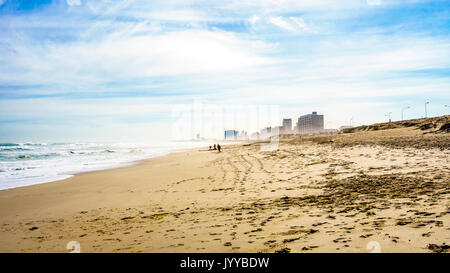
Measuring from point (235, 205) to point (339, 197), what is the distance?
9.06ft

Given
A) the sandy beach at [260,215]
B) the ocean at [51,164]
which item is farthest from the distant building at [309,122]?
the sandy beach at [260,215]

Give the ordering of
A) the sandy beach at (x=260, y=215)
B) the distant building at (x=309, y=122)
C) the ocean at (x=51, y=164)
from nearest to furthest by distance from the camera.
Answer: the sandy beach at (x=260, y=215)
the ocean at (x=51, y=164)
the distant building at (x=309, y=122)

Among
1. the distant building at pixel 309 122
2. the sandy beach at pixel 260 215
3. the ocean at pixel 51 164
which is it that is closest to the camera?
the sandy beach at pixel 260 215

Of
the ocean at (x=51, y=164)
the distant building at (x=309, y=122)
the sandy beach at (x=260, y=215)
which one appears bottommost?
the ocean at (x=51, y=164)

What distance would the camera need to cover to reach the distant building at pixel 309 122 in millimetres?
169000

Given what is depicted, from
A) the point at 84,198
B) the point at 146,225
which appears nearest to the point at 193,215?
the point at 146,225

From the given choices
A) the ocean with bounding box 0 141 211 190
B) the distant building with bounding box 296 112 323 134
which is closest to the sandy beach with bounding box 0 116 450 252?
the ocean with bounding box 0 141 211 190

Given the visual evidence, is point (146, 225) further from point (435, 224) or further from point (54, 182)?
point (54, 182)

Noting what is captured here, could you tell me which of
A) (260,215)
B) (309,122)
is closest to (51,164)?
(260,215)

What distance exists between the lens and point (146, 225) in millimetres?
6094

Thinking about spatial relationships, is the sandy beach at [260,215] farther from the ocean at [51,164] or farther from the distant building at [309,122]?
Result: the distant building at [309,122]

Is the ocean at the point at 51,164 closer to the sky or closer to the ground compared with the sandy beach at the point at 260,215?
closer to the ground

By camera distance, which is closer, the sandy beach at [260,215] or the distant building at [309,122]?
the sandy beach at [260,215]
